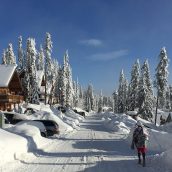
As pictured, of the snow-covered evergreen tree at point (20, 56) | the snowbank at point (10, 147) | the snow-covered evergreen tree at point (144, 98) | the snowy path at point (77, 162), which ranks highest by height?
the snow-covered evergreen tree at point (20, 56)

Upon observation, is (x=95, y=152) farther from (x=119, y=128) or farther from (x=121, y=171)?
(x=119, y=128)

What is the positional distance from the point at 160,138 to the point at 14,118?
18118 millimetres

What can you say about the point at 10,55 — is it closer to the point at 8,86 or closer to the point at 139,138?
the point at 8,86

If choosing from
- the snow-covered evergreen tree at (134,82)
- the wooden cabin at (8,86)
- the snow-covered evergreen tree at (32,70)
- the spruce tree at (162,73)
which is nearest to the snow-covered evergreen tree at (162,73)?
the spruce tree at (162,73)

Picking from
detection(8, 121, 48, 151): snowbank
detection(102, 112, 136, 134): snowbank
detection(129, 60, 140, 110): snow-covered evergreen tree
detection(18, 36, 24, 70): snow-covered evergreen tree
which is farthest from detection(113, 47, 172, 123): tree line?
detection(8, 121, 48, 151): snowbank

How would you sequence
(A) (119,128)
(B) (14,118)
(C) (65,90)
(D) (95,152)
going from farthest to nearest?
(C) (65,90) < (A) (119,128) < (B) (14,118) < (D) (95,152)

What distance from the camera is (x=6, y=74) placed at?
5403 cm

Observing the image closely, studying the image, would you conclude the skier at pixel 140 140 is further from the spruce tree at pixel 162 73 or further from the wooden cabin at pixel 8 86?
the spruce tree at pixel 162 73

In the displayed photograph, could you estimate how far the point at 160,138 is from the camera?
2289cm

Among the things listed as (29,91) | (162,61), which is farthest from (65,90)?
(162,61)

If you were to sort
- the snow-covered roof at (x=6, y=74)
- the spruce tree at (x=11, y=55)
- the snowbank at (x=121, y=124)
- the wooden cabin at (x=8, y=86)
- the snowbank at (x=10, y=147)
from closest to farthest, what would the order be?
the snowbank at (x=10, y=147) → the snowbank at (x=121, y=124) → the snow-covered roof at (x=6, y=74) → the wooden cabin at (x=8, y=86) → the spruce tree at (x=11, y=55)

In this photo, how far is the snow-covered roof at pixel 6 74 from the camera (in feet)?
173

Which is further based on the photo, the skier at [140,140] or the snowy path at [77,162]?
the skier at [140,140]

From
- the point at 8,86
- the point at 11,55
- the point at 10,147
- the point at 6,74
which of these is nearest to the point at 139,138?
the point at 10,147
